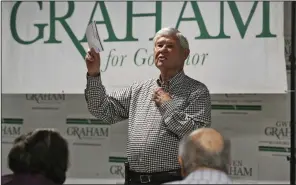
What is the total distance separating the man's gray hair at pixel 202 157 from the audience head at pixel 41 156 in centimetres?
40

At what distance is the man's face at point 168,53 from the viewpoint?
222 cm

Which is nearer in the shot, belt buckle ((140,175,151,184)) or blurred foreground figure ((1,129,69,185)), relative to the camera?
blurred foreground figure ((1,129,69,185))

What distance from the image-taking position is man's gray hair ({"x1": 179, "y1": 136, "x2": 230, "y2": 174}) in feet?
4.74

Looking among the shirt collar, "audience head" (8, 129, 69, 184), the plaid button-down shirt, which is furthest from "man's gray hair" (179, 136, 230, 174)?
the shirt collar

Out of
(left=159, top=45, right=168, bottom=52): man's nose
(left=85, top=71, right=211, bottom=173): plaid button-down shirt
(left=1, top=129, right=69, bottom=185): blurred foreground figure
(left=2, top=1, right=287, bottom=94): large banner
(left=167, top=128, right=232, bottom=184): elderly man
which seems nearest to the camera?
(left=167, top=128, right=232, bottom=184): elderly man

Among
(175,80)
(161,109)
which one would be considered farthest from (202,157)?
(175,80)

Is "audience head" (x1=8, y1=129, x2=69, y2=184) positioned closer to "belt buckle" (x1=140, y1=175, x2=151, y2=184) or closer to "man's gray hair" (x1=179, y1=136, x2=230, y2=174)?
"man's gray hair" (x1=179, y1=136, x2=230, y2=174)

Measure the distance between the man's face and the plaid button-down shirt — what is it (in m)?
0.06

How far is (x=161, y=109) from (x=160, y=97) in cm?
5

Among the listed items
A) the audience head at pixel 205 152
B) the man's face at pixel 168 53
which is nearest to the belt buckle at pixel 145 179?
the man's face at pixel 168 53

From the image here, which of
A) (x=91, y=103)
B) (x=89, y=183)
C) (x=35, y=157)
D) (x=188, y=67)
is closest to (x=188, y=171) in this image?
(x=35, y=157)

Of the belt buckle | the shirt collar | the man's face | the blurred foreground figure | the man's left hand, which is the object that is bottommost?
the belt buckle

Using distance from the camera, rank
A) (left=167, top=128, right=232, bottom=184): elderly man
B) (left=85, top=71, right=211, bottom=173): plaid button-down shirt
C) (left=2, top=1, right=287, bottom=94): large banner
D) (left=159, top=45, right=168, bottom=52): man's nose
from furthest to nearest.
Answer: (left=2, top=1, right=287, bottom=94): large banner < (left=159, top=45, right=168, bottom=52): man's nose < (left=85, top=71, right=211, bottom=173): plaid button-down shirt < (left=167, top=128, right=232, bottom=184): elderly man

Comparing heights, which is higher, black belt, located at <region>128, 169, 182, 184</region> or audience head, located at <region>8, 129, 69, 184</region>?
audience head, located at <region>8, 129, 69, 184</region>
